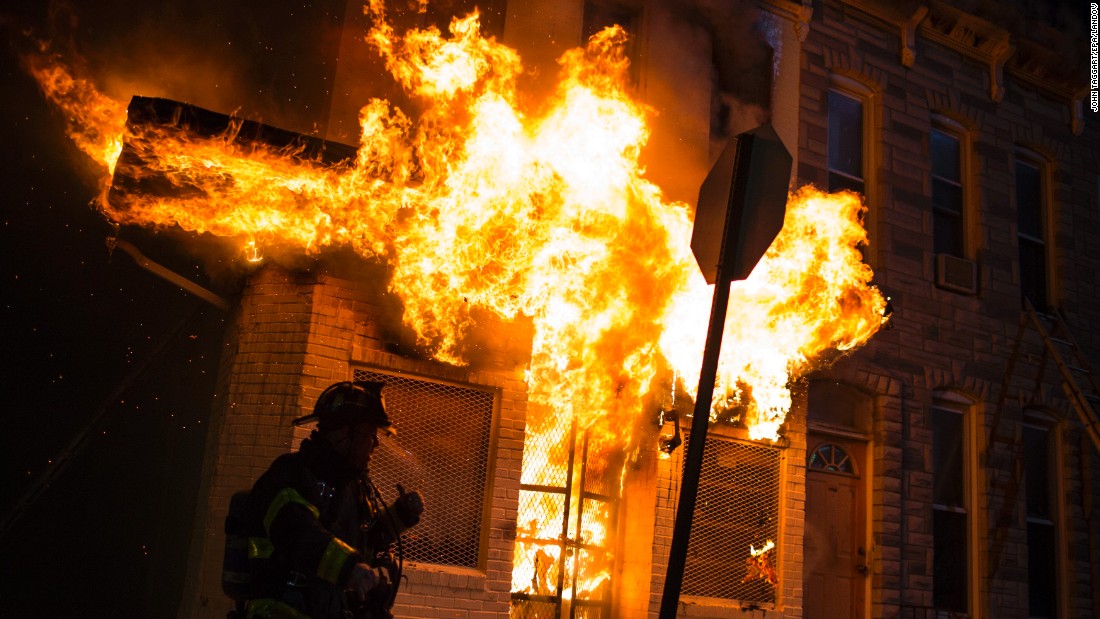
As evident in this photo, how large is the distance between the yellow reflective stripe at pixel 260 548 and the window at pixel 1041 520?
30.8ft

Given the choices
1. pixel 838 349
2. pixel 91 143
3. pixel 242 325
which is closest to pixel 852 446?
pixel 838 349

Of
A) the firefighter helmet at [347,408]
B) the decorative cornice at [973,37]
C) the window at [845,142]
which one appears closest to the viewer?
the firefighter helmet at [347,408]

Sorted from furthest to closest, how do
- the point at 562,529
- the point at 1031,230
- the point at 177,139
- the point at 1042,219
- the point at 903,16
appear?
the point at 1042,219 → the point at 1031,230 → the point at 903,16 → the point at 562,529 → the point at 177,139

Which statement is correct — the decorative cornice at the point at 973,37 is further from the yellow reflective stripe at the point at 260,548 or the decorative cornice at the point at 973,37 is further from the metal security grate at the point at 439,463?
the yellow reflective stripe at the point at 260,548

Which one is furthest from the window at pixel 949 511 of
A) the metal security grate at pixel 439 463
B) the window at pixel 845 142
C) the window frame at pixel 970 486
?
the metal security grate at pixel 439 463

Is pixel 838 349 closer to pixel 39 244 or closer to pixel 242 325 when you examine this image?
pixel 242 325

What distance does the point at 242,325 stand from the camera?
7.55 meters

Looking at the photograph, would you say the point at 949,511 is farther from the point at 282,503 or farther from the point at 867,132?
the point at 282,503

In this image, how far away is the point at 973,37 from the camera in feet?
37.3

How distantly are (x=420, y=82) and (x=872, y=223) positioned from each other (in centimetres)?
549

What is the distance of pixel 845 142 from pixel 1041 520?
504 cm

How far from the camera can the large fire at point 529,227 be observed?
721 cm

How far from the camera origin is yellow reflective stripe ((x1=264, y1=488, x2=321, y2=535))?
12.9 ft

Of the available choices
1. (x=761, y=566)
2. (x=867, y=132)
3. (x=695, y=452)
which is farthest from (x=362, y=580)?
(x=867, y=132)
